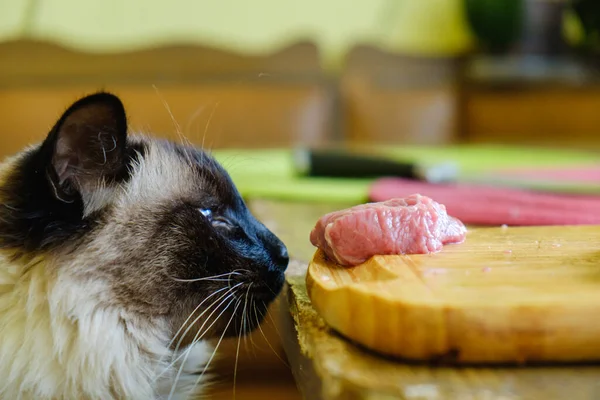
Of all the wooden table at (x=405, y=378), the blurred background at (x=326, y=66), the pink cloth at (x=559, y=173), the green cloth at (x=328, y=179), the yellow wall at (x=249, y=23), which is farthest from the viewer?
the yellow wall at (x=249, y=23)

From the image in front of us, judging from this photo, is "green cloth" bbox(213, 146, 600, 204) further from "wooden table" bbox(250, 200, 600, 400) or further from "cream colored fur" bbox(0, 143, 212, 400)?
"wooden table" bbox(250, 200, 600, 400)

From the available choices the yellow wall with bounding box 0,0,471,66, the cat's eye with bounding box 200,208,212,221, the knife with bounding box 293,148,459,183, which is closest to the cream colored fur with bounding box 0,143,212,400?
the cat's eye with bounding box 200,208,212,221

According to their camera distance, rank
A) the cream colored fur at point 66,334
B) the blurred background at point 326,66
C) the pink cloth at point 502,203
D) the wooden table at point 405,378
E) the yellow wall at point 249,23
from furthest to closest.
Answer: the yellow wall at point 249,23 → the blurred background at point 326,66 → the pink cloth at point 502,203 → the cream colored fur at point 66,334 → the wooden table at point 405,378

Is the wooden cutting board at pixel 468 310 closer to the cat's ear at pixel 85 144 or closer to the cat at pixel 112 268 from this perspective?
the cat at pixel 112 268

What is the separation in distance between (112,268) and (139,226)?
0.07m

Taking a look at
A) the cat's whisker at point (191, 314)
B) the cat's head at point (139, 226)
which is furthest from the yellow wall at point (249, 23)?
the cat's whisker at point (191, 314)

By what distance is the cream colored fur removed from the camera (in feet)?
2.37

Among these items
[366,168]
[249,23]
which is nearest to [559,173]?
[366,168]

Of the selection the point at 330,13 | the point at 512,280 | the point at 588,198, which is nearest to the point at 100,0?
the point at 330,13

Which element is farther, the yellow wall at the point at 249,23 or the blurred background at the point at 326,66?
the yellow wall at the point at 249,23

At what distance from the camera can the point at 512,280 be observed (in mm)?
656

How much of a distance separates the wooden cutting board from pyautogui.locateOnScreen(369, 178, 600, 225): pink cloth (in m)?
0.39

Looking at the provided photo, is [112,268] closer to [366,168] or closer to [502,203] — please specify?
[502,203]

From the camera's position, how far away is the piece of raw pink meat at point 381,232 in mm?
757
